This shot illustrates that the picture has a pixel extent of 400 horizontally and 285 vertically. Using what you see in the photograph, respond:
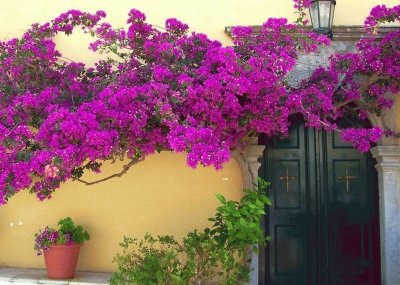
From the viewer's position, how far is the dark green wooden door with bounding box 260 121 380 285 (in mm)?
6555

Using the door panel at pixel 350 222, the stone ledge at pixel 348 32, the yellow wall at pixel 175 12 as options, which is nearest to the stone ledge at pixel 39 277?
the yellow wall at pixel 175 12

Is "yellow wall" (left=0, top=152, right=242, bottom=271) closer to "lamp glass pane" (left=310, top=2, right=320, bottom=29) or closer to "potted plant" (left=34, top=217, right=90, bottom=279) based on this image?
"potted plant" (left=34, top=217, right=90, bottom=279)

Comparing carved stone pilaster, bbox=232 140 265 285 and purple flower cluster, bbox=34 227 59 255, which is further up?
carved stone pilaster, bbox=232 140 265 285

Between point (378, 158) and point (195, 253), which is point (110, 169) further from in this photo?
point (378, 158)

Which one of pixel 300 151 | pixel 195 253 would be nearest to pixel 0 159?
pixel 195 253

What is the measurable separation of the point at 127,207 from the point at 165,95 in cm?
212

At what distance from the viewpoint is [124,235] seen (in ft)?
21.4

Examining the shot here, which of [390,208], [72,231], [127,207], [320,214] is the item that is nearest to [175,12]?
[127,207]

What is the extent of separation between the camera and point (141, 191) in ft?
21.7

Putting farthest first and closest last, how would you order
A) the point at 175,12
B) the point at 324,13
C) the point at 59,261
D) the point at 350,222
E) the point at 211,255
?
the point at 175,12
the point at 350,222
the point at 59,261
the point at 324,13
the point at 211,255

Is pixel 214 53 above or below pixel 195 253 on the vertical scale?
above

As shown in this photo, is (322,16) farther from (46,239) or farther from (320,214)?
(46,239)

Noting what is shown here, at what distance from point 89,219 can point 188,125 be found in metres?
2.50

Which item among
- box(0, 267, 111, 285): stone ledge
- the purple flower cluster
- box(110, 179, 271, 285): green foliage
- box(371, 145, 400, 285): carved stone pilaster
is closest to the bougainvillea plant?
box(371, 145, 400, 285): carved stone pilaster
